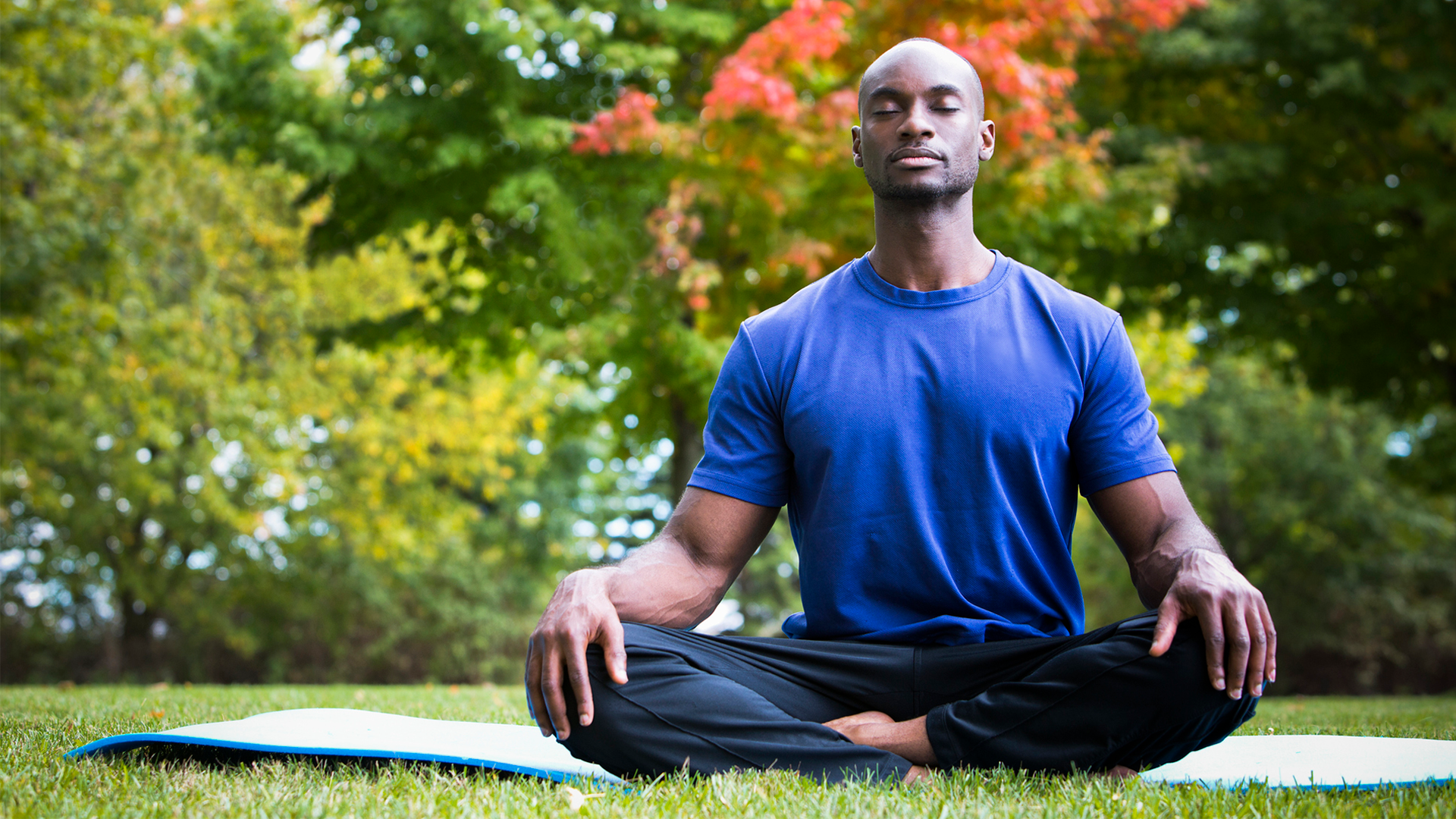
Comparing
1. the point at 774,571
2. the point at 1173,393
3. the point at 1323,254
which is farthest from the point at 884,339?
the point at 774,571

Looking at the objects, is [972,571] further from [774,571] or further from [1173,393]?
[774,571]

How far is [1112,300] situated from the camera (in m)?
12.6

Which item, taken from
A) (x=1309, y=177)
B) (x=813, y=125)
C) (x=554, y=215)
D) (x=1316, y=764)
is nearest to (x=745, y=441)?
(x=1316, y=764)

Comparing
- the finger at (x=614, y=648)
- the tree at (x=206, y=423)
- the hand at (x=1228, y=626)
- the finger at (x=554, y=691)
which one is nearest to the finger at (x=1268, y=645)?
the hand at (x=1228, y=626)

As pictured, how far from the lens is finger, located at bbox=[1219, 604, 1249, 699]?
2.29 m

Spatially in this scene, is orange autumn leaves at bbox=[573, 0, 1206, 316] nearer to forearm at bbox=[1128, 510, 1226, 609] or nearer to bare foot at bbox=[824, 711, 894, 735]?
forearm at bbox=[1128, 510, 1226, 609]

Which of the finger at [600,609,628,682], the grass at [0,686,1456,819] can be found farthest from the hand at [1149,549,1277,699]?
the finger at [600,609,628,682]

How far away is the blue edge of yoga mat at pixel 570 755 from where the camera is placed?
2.61m

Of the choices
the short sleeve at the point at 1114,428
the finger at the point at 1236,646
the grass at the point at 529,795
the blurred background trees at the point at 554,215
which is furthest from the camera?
the blurred background trees at the point at 554,215

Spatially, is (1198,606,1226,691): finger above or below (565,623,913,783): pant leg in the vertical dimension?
above

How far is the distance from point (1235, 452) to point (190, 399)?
1674cm

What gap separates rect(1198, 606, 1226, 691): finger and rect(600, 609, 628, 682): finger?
1208 mm

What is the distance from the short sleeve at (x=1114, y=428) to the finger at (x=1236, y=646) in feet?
1.83

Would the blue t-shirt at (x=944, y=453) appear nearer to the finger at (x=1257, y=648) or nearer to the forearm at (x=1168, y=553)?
the forearm at (x=1168, y=553)
